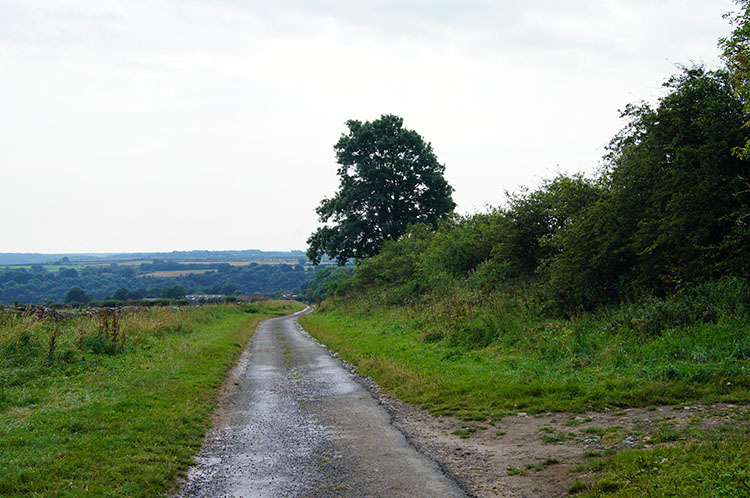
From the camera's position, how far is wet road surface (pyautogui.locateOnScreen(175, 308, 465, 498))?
253 inches

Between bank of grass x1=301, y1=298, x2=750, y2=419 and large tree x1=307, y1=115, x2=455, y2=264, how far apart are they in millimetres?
26888

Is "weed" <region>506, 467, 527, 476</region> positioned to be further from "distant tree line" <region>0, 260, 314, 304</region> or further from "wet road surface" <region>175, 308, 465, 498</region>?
"distant tree line" <region>0, 260, 314, 304</region>

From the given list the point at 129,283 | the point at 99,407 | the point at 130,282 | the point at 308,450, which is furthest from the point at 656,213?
the point at 130,282

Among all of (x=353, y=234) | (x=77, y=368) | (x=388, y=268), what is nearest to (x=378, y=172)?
(x=353, y=234)

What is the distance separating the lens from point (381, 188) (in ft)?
145

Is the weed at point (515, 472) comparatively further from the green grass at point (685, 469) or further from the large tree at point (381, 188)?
the large tree at point (381, 188)

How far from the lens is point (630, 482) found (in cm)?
562

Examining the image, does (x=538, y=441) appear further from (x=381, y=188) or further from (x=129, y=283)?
(x=129, y=283)

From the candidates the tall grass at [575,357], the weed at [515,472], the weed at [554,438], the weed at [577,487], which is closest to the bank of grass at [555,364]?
the tall grass at [575,357]

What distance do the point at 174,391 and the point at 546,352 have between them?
8.85 meters

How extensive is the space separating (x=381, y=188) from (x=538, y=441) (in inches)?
1476

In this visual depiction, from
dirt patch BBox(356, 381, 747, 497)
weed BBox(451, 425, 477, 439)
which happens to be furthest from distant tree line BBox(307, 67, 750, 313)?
weed BBox(451, 425, 477, 439)

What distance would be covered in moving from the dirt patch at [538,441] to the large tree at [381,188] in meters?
35.5

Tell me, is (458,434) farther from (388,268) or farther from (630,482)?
(388,268)
